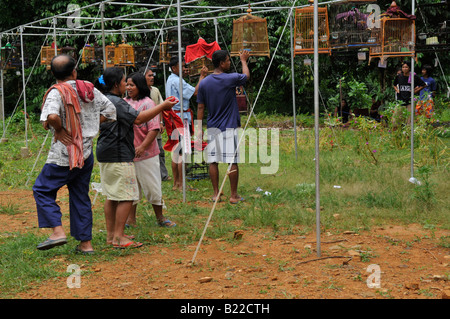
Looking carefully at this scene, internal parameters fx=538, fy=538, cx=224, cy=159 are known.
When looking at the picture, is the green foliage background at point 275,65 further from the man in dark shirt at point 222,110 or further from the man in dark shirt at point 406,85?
the man in dark shirt at point 222,110

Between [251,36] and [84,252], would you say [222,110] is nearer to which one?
[251,36]

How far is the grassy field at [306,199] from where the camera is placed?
5.37m

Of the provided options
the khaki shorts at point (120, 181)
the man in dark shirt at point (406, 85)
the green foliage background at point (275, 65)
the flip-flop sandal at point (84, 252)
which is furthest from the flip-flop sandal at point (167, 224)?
the green foliage background at point (275, 65)

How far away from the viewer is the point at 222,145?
696 centimetres

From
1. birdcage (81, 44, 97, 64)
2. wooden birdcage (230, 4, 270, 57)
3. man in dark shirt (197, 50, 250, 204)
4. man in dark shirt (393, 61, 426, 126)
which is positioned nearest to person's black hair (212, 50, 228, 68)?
man in dark shirt (197, 50, 250, 204)

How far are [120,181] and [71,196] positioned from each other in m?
0.47

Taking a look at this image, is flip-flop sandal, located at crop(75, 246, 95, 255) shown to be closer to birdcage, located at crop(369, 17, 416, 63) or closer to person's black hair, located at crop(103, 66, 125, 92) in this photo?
person's black hair, located at crop(103, 66, 125, 92)

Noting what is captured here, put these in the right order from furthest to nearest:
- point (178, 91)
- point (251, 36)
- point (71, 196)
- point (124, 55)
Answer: point (124, 55)
point (251, 36)
point (178, 91)
point (71, 196)

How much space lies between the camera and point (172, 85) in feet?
26.1

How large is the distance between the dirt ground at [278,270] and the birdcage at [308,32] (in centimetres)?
352

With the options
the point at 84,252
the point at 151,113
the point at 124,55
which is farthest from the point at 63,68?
the point at 124,55

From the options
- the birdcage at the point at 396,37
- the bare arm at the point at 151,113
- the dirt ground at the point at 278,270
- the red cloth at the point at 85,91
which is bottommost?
the dirt ground at the point at 278,270

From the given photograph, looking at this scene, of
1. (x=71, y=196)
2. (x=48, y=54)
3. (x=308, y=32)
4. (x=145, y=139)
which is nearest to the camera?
(x=71, y=196)

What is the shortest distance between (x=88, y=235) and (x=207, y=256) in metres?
1.11
